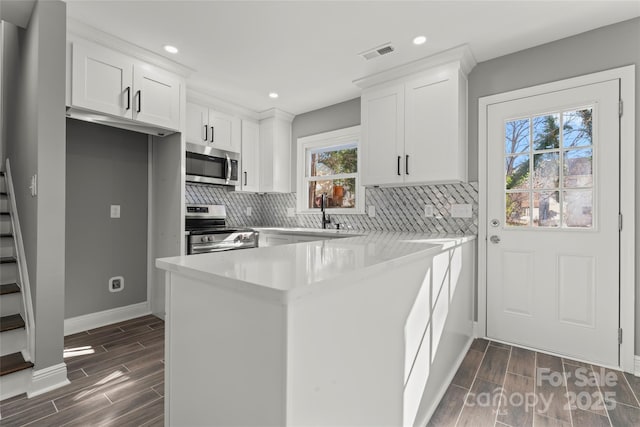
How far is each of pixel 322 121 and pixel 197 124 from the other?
4.86ft

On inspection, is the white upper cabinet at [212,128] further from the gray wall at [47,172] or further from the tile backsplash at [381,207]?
the gray wall at [47,172]

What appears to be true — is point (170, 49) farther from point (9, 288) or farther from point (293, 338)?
point (293, 338)

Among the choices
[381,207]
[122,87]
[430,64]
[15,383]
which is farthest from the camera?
[381,207]

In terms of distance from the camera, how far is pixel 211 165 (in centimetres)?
347

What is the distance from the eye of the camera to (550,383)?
6.48 ft

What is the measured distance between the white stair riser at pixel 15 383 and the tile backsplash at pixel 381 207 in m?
2.10

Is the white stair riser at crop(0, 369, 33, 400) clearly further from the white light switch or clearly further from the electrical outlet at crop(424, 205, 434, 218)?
the white light switch

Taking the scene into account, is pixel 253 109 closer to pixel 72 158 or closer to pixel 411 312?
pixel 72 158

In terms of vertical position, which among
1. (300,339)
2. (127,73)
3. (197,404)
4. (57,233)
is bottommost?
(197,404)

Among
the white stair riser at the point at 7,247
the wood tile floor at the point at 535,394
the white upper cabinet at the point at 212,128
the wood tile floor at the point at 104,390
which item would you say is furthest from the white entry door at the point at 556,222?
the white stair riser at the point at 7,247

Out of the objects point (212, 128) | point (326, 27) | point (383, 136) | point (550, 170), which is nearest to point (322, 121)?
point (383, 136)

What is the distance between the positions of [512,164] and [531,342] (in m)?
1.45

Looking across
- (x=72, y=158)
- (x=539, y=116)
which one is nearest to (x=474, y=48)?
(x=539, y=116)

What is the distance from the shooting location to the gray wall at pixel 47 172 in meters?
1.87
